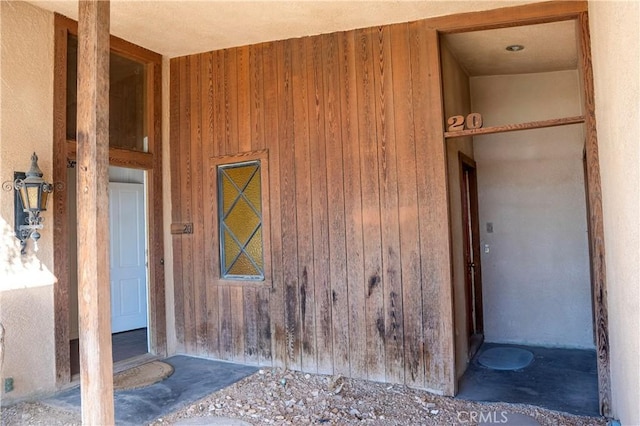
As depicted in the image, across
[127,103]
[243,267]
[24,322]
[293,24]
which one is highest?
[293,24]

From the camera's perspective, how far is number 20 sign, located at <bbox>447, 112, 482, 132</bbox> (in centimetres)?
342

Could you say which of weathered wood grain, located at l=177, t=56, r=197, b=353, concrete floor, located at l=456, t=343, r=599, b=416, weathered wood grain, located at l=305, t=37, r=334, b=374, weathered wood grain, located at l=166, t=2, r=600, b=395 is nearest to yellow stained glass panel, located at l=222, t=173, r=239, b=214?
weathered wood grain, located at l=166, t=2, r=600, b=395

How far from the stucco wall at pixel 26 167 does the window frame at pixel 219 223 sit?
1.39 m

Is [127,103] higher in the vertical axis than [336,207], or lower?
higher

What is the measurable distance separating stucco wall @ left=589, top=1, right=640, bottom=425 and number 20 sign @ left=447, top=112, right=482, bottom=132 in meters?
0.79

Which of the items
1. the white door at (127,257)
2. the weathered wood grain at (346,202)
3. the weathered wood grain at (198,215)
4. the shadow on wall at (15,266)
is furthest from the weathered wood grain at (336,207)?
the white door at (127,257)

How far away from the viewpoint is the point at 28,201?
3.32 metres

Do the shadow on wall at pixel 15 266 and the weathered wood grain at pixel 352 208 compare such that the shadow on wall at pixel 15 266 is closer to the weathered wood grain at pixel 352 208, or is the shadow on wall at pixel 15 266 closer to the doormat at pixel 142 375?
the doormat at pixel 142 375

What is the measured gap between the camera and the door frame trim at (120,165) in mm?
3600

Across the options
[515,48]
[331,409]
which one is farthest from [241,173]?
[515,48]

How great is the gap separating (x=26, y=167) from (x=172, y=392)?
2107 millimetres

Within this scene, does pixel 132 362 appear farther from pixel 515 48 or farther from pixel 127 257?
pixel 515 48

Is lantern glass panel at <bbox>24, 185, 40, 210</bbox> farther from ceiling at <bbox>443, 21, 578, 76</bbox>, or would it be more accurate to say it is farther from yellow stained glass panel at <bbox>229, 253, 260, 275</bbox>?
ceiling at <bbox>443, 21, 578, 76</bbox>

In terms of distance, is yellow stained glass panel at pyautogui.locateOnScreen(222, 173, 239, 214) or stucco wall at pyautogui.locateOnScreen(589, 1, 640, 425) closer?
stucco wall at pyautogui.locateOnScreen(589, 1, 640, 425)
